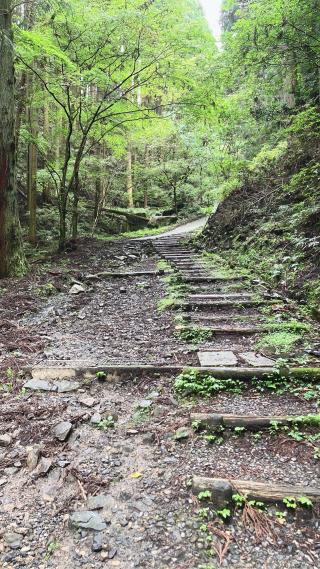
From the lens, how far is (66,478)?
241 cm

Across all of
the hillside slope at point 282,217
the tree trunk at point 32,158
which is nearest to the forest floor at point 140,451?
the hillside slope at point 282,217

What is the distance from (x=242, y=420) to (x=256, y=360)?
108 centimetres

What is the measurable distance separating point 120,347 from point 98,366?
735mm

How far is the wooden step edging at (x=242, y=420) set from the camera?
2.72 meters

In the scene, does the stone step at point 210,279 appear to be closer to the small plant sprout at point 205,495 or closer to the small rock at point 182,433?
the small rock at point 182,433

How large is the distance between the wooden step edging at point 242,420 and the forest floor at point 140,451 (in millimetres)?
47

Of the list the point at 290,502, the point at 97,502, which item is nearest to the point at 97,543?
the point at 97,502

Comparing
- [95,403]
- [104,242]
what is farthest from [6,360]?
[104,242]

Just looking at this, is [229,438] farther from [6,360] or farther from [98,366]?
[6,360]

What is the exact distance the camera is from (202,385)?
3336mm

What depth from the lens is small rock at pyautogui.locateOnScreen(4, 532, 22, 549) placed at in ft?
6.33

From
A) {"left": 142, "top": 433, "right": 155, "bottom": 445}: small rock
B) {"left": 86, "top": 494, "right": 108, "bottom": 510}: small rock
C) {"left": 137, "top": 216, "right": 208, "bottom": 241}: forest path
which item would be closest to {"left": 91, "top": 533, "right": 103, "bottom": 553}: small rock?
{"left": 86, "top": 494, "right": 108, "bottom": 510}: small rock

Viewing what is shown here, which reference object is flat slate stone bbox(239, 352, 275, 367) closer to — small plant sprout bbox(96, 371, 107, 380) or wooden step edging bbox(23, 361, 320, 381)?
wooden step edging bbox(23, 361, 320, 381)

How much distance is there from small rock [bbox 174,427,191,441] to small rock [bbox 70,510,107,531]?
809 millimetres
